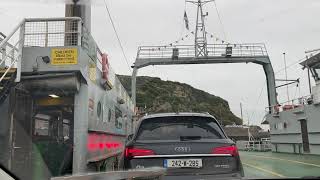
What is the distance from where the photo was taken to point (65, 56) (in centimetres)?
817

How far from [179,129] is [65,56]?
2.95 meters

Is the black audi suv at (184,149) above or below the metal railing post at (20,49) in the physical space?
below

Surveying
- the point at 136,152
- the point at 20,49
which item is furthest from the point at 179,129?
the point at 20,49

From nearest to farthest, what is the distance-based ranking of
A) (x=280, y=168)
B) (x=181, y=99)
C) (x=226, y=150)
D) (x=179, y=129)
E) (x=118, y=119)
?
(x=226, y=150) < (x=179, y=129) < (x=181, y=99) < (x=118, y=119) < (x=280, y=168)

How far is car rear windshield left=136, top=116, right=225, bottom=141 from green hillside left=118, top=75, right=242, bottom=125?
2171mm

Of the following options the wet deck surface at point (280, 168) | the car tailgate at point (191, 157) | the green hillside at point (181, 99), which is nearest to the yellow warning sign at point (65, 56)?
the green hillside at point (181, 99)

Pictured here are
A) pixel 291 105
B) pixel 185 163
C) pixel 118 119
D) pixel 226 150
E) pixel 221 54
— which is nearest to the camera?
pixel 185 163

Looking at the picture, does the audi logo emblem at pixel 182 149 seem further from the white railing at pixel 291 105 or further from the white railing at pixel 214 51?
the white railing at pixel 291 105

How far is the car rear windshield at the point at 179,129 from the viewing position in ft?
20.0

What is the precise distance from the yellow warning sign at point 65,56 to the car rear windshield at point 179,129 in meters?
2.38

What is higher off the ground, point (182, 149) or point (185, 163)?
point (182, 149)

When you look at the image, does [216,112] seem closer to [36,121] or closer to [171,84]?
[171,84]

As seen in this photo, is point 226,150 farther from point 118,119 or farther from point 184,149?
point 118,119

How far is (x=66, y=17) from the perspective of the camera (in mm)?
8266
